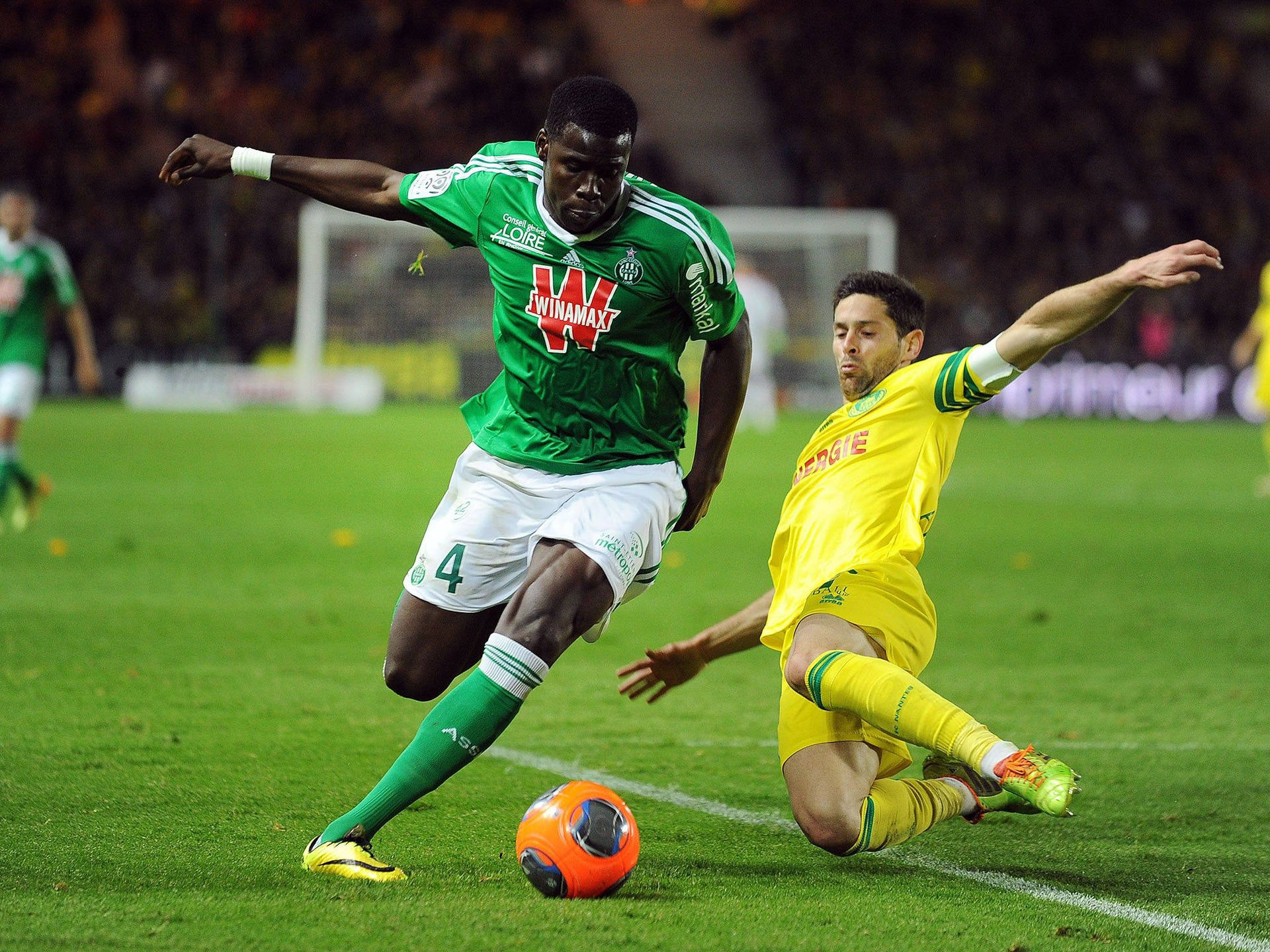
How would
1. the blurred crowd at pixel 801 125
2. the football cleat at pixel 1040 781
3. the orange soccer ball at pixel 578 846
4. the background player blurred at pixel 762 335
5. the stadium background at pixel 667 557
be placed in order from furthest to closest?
the blurred crowd at pixel 801 125 → the background player blurred at pixel 762 335 → the stadium background at pixel 667 557 → the orange soccer ball at pixel 578 846 → the football cleat at pixel 1040 781

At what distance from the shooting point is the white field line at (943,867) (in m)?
3.51

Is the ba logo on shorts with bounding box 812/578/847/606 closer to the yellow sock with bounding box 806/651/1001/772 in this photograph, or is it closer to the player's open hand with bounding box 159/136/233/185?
the yellow sock with bounding box 806/651/1001/772

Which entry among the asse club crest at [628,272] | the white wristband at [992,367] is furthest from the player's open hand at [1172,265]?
the asse club crest at [628,272]

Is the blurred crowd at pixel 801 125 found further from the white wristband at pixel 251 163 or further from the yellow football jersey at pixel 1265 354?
the white wristband at pixel 251 163

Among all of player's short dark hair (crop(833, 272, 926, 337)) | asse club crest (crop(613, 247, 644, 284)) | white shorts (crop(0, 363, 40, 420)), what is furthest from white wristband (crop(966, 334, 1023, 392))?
white shorts (crop(0, 363, 40, 420))

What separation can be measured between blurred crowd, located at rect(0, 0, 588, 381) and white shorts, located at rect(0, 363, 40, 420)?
14.3 metres

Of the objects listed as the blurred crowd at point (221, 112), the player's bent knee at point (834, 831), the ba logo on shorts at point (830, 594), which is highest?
the blurred crowd at point (221, 112)

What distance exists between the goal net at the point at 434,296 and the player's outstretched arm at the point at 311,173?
1757 cm

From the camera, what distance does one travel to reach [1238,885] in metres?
3.93

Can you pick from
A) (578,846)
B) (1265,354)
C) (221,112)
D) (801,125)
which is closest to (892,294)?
(578,846)

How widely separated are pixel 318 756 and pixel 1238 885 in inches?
111

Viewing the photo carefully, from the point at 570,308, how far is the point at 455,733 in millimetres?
1231

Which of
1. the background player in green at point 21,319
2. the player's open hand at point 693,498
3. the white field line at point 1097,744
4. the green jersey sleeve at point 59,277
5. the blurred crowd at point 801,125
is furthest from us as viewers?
the blurred crowd at point 801,125

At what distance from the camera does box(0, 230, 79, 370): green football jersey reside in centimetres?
1130
